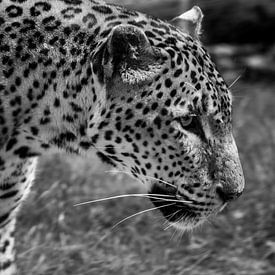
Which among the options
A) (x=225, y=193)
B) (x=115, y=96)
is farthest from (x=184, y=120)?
(x=225, y=193)

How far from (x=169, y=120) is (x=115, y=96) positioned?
0.37 metres

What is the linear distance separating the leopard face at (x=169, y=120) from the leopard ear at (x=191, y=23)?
352 millimetres

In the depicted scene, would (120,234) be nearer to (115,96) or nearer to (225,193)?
(225,193)

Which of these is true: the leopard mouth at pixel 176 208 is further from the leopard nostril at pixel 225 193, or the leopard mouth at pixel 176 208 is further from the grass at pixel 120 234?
the grass at pixel 120 234

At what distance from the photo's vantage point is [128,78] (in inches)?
200

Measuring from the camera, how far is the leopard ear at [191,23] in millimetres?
5742

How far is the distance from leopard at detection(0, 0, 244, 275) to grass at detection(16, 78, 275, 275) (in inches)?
25.3

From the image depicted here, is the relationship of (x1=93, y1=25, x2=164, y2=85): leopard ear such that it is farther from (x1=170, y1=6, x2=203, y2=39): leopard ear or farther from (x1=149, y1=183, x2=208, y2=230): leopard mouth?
(x1=149, y1=183, x2=208, y2=230): leopard mouth

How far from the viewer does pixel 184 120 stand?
523 cm

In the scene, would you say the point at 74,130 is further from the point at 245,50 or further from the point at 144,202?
the point at 245,50

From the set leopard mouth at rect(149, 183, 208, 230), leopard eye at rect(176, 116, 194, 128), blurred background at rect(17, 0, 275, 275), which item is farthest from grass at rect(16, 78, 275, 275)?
leopard eye at rect(176, 116, 194, 128)

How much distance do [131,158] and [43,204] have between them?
2.45 meters

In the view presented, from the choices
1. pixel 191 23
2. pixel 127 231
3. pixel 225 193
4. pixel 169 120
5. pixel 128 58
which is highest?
pixel 128 58

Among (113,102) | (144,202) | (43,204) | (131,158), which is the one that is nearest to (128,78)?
(113,102)
